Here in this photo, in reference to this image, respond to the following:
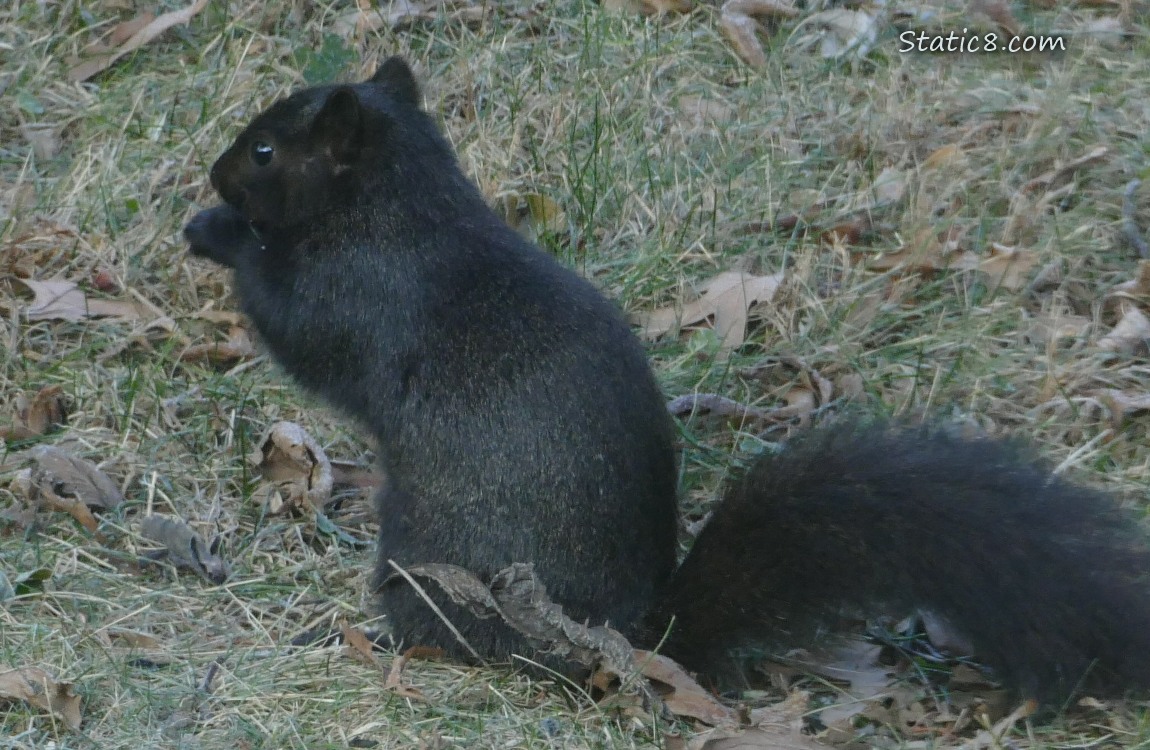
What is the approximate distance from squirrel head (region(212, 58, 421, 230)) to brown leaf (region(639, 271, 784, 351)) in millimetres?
1160

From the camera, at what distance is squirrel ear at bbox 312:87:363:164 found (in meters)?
3.79

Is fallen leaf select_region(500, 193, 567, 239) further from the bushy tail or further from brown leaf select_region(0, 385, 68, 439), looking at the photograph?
the bushy tail

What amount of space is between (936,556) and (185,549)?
2.07m

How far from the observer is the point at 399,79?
421cm

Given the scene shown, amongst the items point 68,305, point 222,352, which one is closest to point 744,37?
point 222,352

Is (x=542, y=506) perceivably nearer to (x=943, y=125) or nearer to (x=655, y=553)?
(x=655, y=553)

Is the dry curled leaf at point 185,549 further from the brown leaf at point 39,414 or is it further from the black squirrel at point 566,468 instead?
the brown leaf at point 39,414

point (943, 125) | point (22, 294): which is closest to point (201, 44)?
point (22, 294)

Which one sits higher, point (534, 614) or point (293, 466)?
point (534, 614)

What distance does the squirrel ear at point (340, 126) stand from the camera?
379 centimetres
